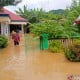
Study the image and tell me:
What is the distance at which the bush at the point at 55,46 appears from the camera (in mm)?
20453

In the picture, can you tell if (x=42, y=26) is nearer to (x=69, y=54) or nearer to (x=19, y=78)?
(x=69, y=54)

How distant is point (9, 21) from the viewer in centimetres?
3672

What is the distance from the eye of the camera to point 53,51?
804 inches

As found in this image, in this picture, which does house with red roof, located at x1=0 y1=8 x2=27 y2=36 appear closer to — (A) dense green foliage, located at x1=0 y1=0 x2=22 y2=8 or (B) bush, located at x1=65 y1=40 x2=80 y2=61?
(A) dense green foliage, located at x1=0 y1=0 x2=22 y2=8

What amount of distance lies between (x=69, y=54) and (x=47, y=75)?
4175mm

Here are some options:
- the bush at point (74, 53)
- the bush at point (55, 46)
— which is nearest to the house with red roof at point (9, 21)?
the bush at point (55, 46)

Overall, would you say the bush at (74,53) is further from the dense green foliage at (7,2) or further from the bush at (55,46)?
the dense green foliage at (7,2)

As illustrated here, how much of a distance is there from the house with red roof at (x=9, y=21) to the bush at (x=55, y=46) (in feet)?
36.3

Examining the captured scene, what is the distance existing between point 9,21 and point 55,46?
16.7 metres

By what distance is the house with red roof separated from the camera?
32094 mm

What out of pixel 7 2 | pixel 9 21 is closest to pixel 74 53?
pixel 7 2

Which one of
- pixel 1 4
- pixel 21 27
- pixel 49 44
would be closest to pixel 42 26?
pixel 49 44

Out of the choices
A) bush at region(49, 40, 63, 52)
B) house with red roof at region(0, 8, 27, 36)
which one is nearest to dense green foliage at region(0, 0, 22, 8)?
bush at region(49, 40, 63, 52)

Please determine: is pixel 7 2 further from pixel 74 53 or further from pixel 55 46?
pixel 74 53
